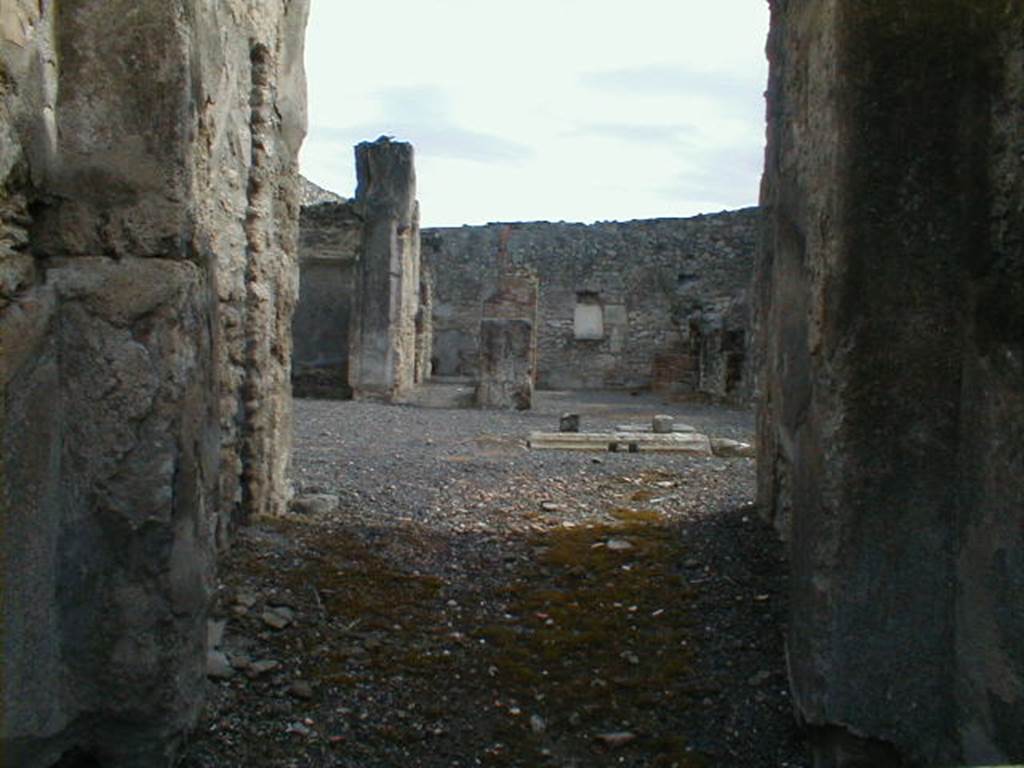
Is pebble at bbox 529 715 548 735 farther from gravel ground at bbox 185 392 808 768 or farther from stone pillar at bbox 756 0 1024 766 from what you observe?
stone pillar at bbox 756 0 1024 766

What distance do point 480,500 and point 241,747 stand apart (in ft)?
10.1

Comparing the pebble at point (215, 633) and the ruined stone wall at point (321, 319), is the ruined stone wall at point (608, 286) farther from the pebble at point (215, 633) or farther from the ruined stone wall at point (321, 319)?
the pebble at point (215, 633)

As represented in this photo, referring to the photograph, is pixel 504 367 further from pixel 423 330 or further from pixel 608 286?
pixel 608 286

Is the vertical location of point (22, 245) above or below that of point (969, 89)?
below

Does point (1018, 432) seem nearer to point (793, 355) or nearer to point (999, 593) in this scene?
point (999, 593)

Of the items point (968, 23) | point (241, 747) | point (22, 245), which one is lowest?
point (241, 747)

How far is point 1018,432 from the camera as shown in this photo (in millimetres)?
2195

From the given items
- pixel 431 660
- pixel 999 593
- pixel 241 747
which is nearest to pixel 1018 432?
pixel 999 593

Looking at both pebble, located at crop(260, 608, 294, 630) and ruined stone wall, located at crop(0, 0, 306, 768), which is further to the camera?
pebble, located at crop(260, 608, 294, 630)

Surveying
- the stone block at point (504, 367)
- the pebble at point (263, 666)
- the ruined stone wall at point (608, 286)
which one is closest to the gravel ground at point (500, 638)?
the pebble at point (263, 666)

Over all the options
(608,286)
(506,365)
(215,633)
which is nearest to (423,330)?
(506,365)

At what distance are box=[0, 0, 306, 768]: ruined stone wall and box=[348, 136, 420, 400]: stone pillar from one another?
11453 mm

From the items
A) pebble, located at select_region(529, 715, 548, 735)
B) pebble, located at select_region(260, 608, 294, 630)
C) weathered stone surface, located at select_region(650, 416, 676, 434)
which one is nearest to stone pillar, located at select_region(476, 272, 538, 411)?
weathered stone surface, located at select_region(650, 416, 676, 434)

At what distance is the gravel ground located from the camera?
2838 mm
